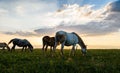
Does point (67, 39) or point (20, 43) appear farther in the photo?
point (20, 43)

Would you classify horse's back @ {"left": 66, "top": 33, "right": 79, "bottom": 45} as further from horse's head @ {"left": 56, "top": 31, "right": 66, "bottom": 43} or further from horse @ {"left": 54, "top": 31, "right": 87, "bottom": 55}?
horse's head @ {"left": 56, "top": 31, "right": 66, "bottom": 43}

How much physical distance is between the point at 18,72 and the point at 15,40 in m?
30.7

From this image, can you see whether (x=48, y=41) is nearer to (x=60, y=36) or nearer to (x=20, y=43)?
(x=60, y=36)

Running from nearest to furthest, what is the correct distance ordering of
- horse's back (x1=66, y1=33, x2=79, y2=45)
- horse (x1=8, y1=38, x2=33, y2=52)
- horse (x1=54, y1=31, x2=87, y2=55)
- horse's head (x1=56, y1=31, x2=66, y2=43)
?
horse's head (x1=56, y1=31, x2=66, y2=43), horse (x1=54, y1=31, x2=87, y2=55), horse's back (x1=66, y1=33, x2=79, y2=45), horse (x1=8, y1=38, x2=33, y2=52)

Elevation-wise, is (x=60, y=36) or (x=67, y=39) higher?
(x=60, y=36)

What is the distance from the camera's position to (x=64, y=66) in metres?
19.2

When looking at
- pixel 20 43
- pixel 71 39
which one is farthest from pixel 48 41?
pixel 20 43

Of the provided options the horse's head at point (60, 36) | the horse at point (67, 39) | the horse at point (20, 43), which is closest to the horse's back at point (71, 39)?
the horse at point (67, 39)

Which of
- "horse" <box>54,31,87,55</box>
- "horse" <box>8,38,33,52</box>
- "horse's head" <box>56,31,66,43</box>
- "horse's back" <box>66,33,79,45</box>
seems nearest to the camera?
"horse's head" <box>56,31,66,43</box>

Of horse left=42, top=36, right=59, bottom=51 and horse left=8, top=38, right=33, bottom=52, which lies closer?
horse left=42, top=36, right=59, bottom=51

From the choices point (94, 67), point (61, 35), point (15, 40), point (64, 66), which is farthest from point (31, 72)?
point (15, 40)

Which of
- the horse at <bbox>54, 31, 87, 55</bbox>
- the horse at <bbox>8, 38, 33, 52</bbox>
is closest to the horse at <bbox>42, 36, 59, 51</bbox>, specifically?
the horse at <bbox>54, 31, 87, 55</bbox>

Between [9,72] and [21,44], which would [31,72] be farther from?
[21,44]

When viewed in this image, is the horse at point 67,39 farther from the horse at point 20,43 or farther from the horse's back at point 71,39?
the horse at point 20,43
